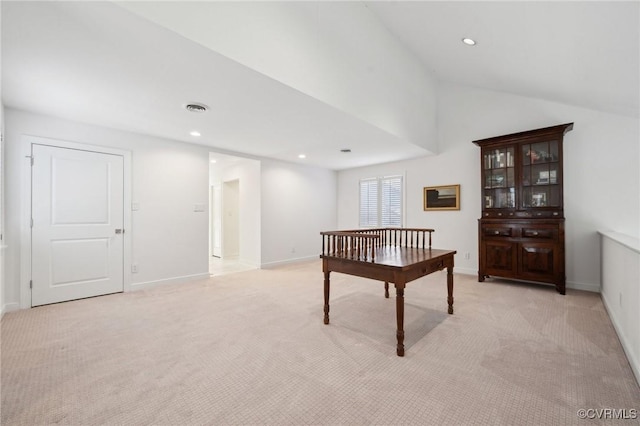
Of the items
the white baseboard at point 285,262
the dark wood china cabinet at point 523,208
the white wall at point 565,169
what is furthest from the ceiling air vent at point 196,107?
the white wall at point 565,169

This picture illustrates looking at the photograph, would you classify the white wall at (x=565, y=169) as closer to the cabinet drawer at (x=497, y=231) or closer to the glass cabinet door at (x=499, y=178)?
the glass cabinet door at (x=499, y=178)

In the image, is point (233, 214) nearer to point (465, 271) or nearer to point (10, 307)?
point (10, 307)

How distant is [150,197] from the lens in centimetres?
432

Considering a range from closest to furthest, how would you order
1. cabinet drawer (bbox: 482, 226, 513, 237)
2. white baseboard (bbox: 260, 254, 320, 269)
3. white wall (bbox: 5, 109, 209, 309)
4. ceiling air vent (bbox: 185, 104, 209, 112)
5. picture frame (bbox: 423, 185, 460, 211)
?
ceiling air vent (bbox: 185, 104, 209, 112)
white wall (bbox: 5, 109, 209, 309)
cabinet drawer (bbox: 482, 226, 513, 237)
picture frame (bbox: 423, 185, 460, 211)
white baseboard (bbox: 260, 254, 320, 269)

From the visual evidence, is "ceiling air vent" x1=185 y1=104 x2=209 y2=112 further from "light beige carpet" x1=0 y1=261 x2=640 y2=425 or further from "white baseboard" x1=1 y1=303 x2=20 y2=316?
"white baseboard" x1=1 y1=303 x2=20 y2=316

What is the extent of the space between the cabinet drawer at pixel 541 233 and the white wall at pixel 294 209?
4219 mm

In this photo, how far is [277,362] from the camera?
211cm

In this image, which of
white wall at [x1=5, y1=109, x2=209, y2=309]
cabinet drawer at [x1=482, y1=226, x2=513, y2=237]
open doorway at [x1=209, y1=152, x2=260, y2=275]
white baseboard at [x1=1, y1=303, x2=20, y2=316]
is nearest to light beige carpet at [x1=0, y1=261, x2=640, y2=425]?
white baseboard at [x1=1, y1=303, x2=20, y2=316]

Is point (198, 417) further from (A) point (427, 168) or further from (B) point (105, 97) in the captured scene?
(A) point (427, 168)

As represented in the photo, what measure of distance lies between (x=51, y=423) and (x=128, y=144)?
3612mm

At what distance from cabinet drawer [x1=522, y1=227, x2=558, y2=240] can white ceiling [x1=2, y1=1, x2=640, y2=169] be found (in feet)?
5.61

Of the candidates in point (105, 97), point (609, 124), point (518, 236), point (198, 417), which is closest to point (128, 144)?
point (105, 97)

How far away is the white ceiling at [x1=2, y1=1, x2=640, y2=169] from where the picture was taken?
6.30 ft

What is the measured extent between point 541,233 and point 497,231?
55 centimetres
